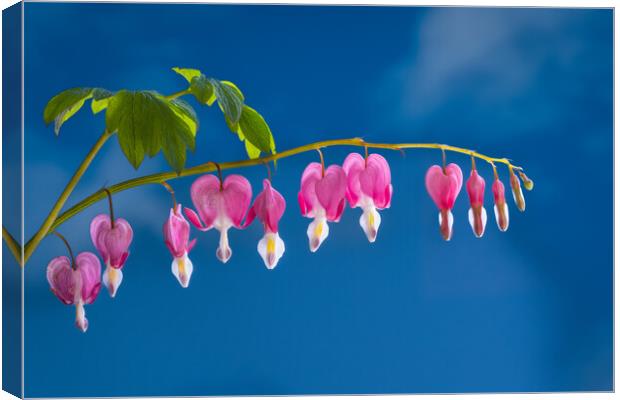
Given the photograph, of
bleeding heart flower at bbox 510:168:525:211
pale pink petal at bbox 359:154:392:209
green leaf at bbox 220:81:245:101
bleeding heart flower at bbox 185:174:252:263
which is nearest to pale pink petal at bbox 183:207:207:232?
bleeding heart flower at bbox 185:174:252:263

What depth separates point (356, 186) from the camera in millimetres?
2691

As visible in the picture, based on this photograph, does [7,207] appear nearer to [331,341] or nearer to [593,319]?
[331,341]

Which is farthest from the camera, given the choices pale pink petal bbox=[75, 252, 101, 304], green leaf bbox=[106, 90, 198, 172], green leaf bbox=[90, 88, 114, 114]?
pale pink petal bbox=[75, 252, 101, 304]

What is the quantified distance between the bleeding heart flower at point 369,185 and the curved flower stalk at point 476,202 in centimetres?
23

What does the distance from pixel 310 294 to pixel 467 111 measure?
2.21 feet

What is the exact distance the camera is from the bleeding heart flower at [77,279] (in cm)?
266

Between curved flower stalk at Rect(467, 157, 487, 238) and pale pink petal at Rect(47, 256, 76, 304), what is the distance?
1.11 meters

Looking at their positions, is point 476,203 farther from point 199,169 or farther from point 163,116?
point 163,116

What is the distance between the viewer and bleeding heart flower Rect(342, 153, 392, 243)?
2688mm

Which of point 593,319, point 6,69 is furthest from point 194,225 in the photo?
point 593,319

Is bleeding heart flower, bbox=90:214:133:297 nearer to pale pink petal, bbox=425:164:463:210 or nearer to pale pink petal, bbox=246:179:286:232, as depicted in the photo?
pale pink petal, bbox=246:179:286:232

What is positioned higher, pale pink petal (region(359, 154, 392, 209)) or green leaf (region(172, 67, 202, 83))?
green leaf (region(172, 67, 202, 83))

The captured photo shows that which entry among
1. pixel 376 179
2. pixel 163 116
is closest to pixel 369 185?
pixel 376 179

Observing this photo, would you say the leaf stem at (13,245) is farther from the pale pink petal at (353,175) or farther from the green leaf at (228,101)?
the pale pink petal at (353,175)
